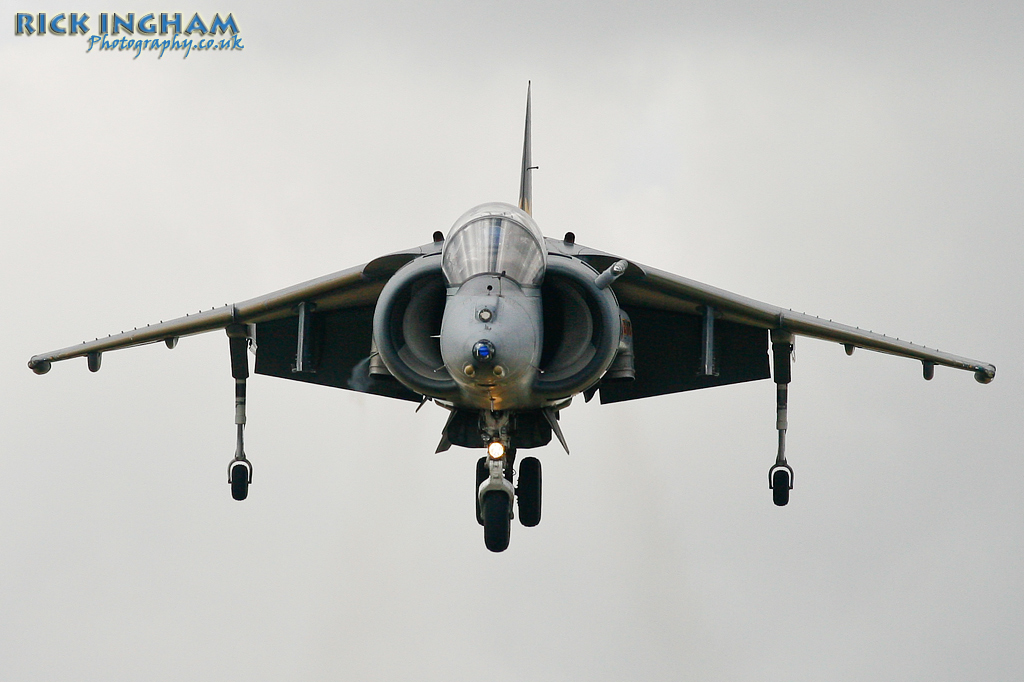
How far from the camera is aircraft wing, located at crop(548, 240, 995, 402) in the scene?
87.8ft

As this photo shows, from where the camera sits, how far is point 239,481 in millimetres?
27922

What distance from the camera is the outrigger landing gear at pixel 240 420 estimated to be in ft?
91.4

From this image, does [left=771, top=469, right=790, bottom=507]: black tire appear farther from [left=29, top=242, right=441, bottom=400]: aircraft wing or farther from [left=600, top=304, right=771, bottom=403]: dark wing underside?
[left=29, top=242, right=441, bottom=400]: aircraft wing

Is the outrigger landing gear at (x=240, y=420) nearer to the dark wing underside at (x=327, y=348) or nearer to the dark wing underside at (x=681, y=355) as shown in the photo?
the dark wing underside at (x=327, y=348)

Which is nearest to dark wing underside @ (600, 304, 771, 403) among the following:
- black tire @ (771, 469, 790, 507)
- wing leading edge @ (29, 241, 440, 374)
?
black tire @ (771, 469, 790, 507)

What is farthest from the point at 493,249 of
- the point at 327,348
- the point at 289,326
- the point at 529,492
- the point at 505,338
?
the point at 289,326

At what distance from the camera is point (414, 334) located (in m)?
23.0

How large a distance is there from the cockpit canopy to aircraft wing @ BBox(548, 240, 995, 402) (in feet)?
11.5

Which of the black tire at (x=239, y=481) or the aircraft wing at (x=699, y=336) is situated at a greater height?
the aircraft wing at (x=699, y=336)

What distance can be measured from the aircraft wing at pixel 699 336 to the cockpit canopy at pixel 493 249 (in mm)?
3513

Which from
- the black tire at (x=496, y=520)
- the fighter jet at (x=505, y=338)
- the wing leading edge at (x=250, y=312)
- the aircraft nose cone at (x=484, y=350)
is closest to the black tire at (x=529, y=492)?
the fighter jet at (x=505, y=338)

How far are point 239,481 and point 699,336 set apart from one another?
23.5 feet

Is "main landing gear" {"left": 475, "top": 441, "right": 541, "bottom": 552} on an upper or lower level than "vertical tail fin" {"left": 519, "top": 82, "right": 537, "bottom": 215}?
lower

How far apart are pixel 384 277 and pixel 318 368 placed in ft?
9.09
